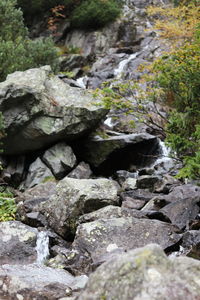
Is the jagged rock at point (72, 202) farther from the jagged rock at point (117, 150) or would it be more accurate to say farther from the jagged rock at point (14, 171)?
the jagged rock at point (117, 150)

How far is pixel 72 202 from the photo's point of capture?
26.6ft

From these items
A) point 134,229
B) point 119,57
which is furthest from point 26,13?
point 134,229

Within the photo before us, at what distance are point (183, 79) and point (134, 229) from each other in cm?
356

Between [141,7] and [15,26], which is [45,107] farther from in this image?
[141,7]

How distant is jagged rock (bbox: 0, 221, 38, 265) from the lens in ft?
21.5

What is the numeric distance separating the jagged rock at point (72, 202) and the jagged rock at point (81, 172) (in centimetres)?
427

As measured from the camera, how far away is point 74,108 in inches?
527

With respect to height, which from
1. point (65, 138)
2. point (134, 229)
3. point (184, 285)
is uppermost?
point (184, 285)

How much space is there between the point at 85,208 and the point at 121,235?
1.70 meters

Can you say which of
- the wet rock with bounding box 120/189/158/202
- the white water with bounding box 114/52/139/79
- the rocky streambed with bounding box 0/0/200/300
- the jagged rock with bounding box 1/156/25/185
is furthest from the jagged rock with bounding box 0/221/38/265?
the white water with bounding box 114/52/139/79

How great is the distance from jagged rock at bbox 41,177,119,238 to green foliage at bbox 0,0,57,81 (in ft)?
28.1

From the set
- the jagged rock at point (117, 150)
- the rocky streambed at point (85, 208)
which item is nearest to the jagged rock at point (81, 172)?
the rocky streambed at point (85, 208)

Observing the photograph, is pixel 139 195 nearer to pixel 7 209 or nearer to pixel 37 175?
pixel 7 209

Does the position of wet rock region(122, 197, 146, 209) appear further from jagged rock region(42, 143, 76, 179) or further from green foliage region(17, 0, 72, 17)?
green foliage region(17, 0, 72, 17)
